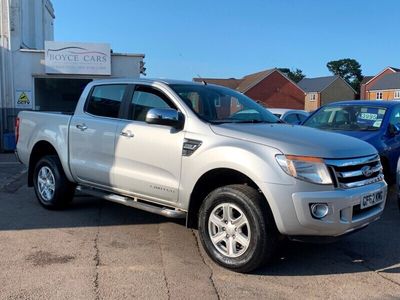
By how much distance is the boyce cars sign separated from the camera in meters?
18.2

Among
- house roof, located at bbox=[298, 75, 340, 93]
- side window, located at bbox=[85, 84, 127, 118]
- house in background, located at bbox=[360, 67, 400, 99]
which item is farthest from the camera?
house in background, located at bbox=[360, 67, 400, 99]

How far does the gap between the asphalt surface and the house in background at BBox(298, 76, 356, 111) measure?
73.8 meters

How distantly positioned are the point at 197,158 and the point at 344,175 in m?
1.45

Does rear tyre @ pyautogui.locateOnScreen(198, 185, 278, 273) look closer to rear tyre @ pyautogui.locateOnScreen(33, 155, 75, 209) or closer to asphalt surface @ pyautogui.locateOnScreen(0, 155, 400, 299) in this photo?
asphalt surface @ pyautogui.locateOnScreen(0, 155, 400, 299)

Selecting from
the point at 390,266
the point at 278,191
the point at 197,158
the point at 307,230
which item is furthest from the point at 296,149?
the point at 390,266

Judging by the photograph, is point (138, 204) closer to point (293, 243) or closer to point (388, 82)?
point (293, 243)

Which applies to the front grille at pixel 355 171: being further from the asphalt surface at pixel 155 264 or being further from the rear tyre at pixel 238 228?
the asphalt surface at pixel 155 264

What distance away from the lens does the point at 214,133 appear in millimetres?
5051

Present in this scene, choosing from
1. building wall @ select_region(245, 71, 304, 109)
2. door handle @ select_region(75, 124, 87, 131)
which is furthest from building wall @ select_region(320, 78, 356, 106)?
door handle @ select_region(75, 124, 87, 131)

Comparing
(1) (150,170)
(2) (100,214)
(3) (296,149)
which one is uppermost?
(3) (296,149)

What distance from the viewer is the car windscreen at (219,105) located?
18.2 ft

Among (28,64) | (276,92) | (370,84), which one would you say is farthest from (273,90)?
(28,64)

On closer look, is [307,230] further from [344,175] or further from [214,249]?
[214,249]

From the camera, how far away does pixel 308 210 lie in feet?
14.4
